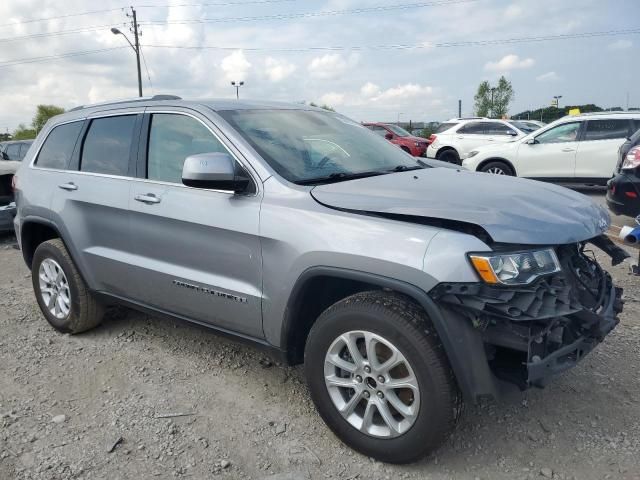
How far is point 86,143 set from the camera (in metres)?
4.16

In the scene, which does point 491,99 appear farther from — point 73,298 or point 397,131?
point 73,298

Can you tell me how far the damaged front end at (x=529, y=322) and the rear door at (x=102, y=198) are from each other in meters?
2.27

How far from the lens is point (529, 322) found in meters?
2.40

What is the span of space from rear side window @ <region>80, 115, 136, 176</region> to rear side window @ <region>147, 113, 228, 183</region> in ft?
0.79

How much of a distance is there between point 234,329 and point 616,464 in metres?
2.04

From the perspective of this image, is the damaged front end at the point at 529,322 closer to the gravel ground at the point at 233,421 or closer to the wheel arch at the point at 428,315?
the wheel arch at the point at 428,315

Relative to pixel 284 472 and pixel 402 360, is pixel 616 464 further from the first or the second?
pixel 284 472

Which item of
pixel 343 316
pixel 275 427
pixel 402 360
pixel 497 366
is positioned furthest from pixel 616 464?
pixel 275 427

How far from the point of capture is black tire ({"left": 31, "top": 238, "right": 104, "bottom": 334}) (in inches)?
165

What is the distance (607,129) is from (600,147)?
1.20 feet

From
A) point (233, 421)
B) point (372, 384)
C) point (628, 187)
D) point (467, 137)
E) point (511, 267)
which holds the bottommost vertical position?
point (233, 421)

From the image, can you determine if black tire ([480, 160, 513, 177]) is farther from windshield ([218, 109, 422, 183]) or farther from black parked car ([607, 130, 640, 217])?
windshield ([218, 109, 422, 183])

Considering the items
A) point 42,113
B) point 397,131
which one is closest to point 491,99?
point 397,131

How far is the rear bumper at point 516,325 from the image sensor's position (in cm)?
235
